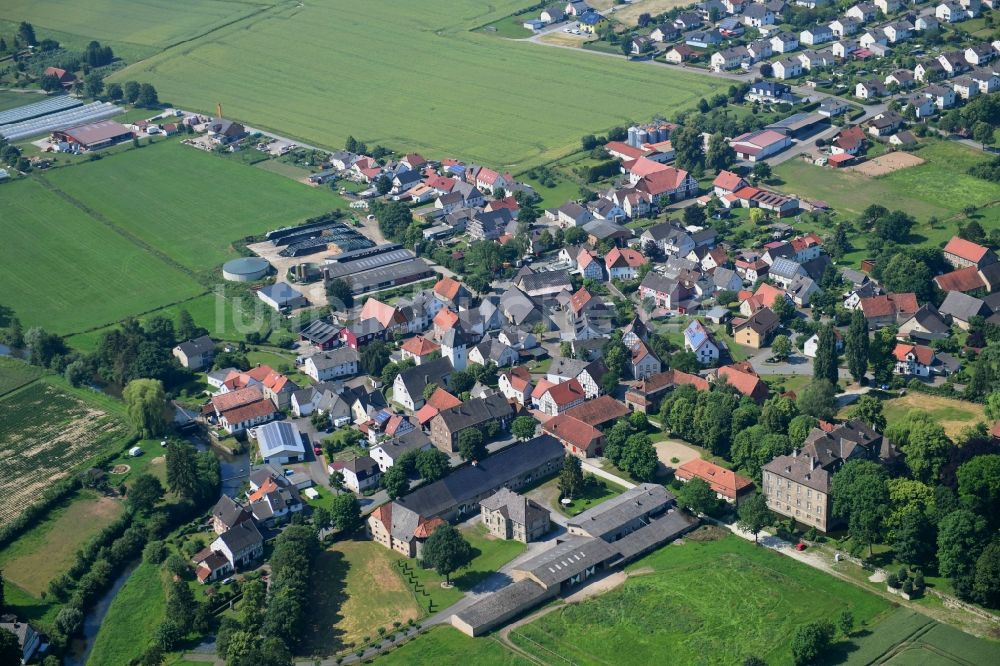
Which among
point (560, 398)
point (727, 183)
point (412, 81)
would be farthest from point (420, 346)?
point (412, 81)

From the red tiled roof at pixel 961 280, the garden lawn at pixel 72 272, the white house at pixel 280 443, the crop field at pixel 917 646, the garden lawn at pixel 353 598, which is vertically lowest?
A: the garden lawn at pixel 72 272

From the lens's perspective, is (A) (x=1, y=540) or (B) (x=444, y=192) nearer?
(A) (x=1, y=540)

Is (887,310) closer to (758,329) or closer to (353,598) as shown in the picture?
(758,329)

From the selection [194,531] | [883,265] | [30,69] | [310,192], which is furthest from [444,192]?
[30,69]

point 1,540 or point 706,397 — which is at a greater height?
point 706,397

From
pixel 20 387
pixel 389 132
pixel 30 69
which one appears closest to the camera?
pixel 20 387

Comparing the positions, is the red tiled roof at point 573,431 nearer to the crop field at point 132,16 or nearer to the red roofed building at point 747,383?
the red roofed building at point 747,383

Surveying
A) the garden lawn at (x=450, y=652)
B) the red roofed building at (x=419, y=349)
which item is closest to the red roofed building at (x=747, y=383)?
the red roofed building at (x=419, y=349)

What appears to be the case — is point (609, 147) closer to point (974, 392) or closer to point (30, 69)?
point (974, 392)
